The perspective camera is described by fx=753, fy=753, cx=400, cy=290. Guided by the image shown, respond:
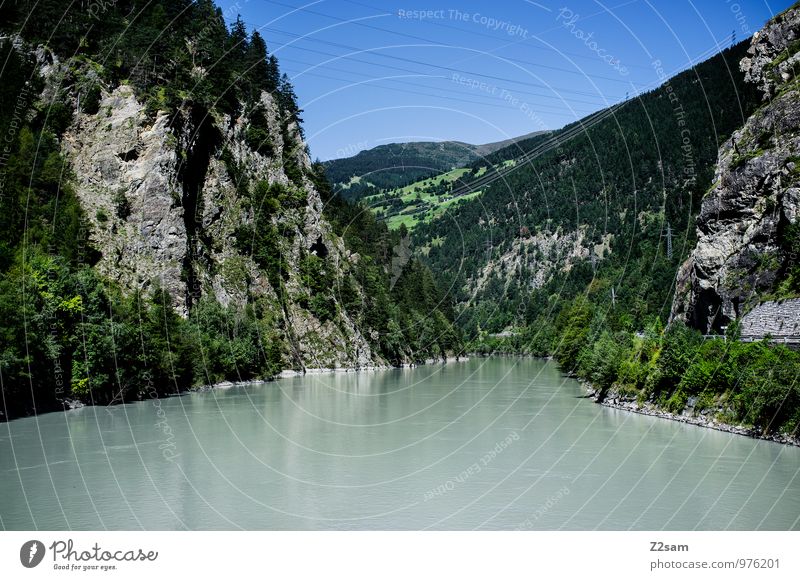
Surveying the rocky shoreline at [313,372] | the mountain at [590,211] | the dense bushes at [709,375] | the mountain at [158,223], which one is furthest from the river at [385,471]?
the mountain at [590,211]

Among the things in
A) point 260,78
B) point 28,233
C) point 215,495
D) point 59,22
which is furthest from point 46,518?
point 260,78

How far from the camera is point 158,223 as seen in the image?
62344mm

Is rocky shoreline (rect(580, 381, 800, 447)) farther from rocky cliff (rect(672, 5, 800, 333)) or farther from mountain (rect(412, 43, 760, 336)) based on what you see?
mountain (rect(412, 43, 760, 336))

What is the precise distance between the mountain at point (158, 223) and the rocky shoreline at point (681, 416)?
2766 cm

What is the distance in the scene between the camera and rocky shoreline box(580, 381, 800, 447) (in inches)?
1062

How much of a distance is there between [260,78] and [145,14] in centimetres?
1738

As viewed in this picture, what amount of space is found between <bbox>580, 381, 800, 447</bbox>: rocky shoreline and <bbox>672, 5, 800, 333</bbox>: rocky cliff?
18.7 feet

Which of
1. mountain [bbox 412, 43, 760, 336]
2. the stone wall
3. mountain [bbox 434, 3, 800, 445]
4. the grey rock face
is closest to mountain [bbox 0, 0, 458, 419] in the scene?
the grey rock face

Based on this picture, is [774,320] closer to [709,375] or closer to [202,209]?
[709,375]

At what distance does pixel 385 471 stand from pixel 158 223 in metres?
44.3

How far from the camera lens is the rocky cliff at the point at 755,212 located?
36812 millimetres

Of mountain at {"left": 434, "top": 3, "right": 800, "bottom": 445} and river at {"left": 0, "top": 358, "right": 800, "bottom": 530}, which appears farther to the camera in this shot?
mountain at {"left": 434, "top": 3, "right": 800, "bottom": 445}
